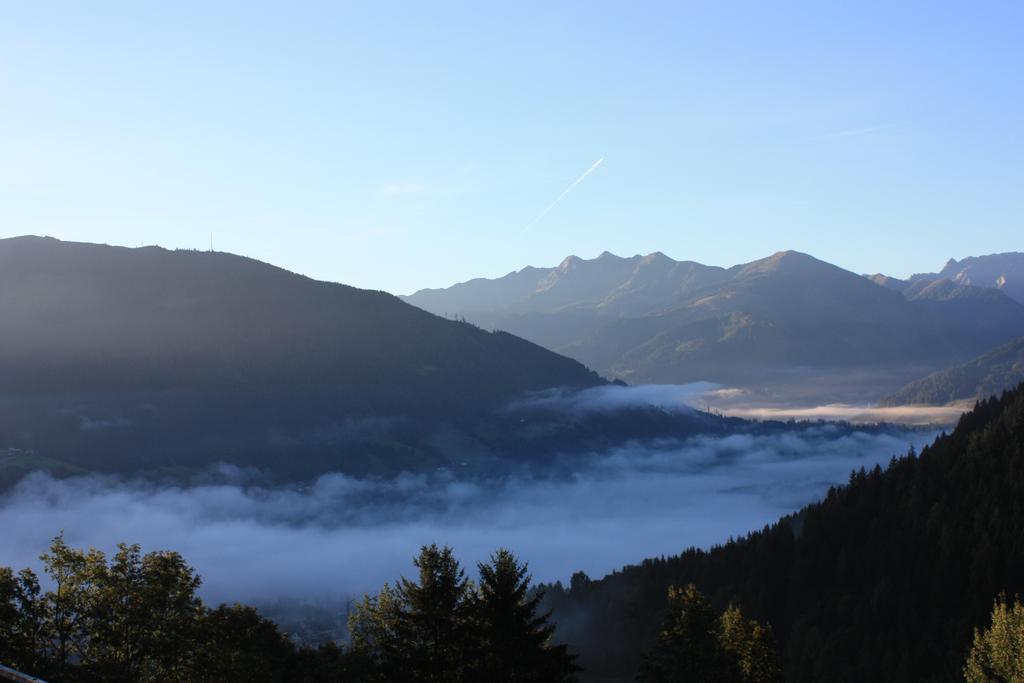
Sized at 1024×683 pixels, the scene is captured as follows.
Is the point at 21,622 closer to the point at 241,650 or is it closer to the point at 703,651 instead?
the point at 241,650

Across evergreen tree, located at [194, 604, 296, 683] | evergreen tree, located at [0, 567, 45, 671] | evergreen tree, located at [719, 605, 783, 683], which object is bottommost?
evergreen tree, located at [719, 605, 783, 683]

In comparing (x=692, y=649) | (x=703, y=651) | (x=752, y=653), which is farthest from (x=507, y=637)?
(x=752, y=653)

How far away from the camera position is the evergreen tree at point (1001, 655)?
84.5 meters

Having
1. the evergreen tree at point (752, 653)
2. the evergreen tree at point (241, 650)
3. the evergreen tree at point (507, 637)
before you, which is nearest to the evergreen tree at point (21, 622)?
the evergreen tree at point (241, 650)

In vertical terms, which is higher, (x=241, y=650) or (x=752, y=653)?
(x=241, y=650)

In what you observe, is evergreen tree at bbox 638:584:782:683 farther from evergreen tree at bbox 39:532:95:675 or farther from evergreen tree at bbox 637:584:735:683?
evergreen tree at bbox 39:532:95:675

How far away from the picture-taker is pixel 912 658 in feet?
570

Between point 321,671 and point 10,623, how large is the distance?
2800cm

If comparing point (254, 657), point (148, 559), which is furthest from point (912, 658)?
point (148, 559)

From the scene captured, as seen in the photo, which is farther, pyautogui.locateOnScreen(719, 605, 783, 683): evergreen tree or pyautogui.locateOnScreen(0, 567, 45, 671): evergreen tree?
pyautogui.locateOnScreen(719, 605, 783, 683): evergreen tree

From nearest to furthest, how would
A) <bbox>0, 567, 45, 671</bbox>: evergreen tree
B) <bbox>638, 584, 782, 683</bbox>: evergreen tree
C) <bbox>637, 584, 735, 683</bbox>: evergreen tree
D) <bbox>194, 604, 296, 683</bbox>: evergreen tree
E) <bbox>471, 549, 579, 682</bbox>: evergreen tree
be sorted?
<bbox>0, 567, 45, 671</bbox>: evergreen tree, <bbox>194, 604, 296, 683</bbox>: evergreen tree, <bbox>471, 549, 579, 682</bbox>: evergreen tree, <bbox>637, 584, 735, 683</bbox>: evergreen tree, <bbox>638, 584, 782, 683</bbox>: evergreen tree

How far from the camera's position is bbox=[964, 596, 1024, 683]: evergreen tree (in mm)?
84500

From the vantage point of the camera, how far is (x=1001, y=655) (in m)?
86.8

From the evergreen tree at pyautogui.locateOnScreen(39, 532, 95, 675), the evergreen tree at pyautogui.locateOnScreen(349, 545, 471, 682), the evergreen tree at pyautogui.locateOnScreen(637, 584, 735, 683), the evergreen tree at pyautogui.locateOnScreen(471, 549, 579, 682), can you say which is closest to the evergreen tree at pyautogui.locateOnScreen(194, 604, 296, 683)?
the evergreen tree at pyautogui.locateOnScreen(39, 532, 95, 675)
